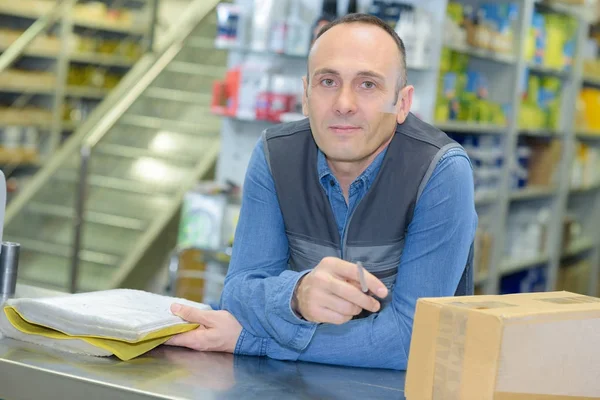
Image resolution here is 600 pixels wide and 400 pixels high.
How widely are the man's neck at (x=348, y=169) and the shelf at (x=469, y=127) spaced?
2.60 metres

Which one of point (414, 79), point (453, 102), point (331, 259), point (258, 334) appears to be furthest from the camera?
point (453, 102)

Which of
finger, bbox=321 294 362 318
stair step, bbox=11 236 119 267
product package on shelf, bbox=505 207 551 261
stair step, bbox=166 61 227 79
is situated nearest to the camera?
finger, bbox=321 294 362 318

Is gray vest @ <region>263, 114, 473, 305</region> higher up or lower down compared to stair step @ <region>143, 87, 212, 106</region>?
lower down

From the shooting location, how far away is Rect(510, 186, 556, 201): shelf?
615cm

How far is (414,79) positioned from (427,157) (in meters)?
2.52

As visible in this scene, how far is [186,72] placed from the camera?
7.48 m

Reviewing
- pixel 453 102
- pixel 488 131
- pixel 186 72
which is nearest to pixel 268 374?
pixel 453 102

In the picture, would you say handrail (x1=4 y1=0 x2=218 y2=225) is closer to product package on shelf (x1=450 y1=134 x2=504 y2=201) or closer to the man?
product package on shelf (x1=450 y1=134 x2=504 y2=201)

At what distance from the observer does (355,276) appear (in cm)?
162

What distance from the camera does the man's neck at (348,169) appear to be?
2.04m

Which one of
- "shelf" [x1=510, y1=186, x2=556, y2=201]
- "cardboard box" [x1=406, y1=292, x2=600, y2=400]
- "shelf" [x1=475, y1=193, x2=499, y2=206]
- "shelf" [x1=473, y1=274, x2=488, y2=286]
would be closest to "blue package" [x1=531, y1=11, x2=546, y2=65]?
"shelf" [x1=510, y1=186, x2=556, y2=201]

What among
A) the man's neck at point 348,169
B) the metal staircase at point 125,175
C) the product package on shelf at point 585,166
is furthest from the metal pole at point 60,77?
the man's neck at point 348,169

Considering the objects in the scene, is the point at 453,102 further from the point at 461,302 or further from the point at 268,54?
the point at 461,302

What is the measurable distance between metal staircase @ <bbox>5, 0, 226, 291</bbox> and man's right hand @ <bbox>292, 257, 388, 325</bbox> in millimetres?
3909
